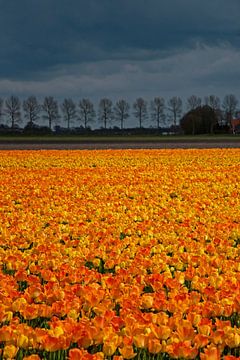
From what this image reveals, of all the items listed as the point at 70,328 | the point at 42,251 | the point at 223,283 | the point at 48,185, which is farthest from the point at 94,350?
the point at 48,185

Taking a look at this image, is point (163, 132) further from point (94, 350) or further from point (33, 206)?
point (94, 350)

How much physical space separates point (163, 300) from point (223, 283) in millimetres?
969

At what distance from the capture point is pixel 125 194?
1323 centimetres

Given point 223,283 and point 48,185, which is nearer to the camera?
point 223,283

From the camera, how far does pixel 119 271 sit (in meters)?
5.49

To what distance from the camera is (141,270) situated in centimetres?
571

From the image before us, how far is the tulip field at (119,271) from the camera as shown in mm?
3523

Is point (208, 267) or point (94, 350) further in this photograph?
point (208, 267)

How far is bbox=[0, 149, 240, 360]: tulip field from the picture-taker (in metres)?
3.52

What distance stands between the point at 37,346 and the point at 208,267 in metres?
2.71

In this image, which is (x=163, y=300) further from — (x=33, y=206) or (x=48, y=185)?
(x=48, y=185)

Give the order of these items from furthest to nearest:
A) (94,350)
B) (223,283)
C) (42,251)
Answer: (42,251) < (223,283) < (94,350)

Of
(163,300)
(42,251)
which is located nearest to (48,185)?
(42,251)

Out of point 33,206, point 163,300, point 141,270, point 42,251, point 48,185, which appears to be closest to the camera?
point 163,300
